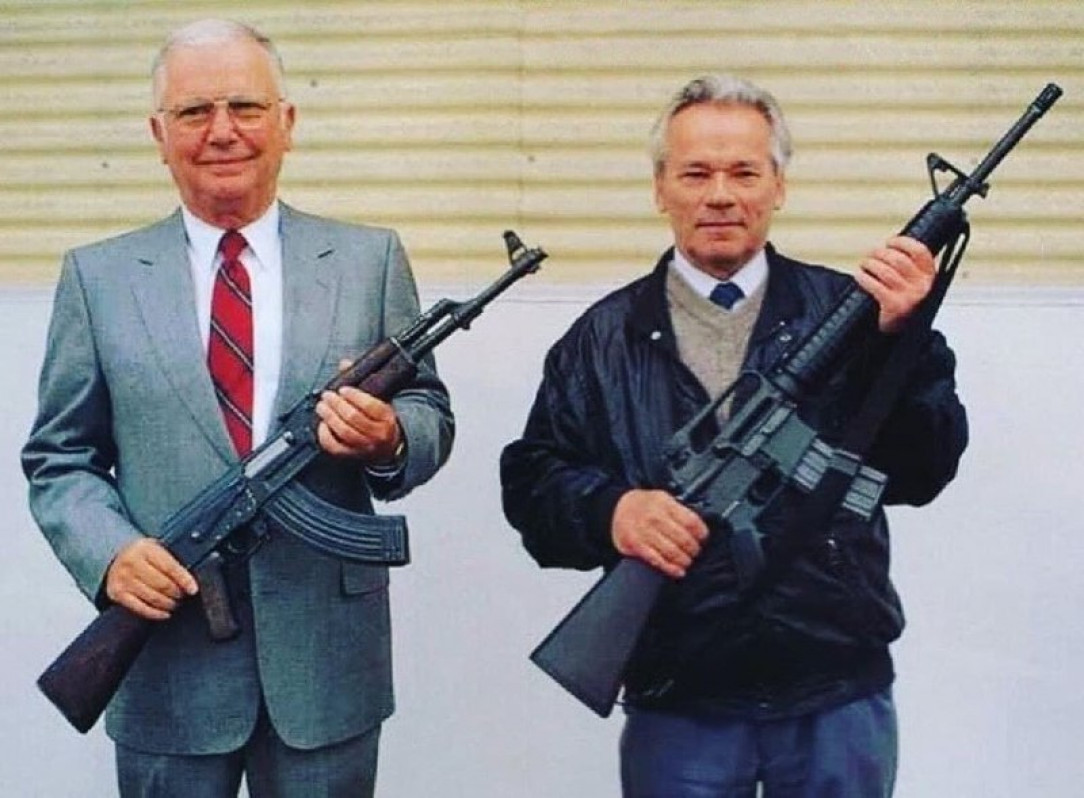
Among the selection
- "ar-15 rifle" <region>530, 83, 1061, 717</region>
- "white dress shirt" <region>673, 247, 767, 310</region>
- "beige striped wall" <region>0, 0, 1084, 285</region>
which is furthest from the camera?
"beige striped wall" <region>0, 0, 1084, 285</region>

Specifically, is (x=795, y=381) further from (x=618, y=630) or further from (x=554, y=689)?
(x=554, y=689)

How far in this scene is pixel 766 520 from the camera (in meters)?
2.08

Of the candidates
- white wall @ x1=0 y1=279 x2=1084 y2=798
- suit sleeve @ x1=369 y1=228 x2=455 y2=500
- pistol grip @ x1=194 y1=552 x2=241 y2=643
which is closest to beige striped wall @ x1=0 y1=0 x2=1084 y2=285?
white wall @ x1=0 y1=279 x2=1084 y2=798

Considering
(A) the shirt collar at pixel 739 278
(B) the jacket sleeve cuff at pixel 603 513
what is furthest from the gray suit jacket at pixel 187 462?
(A) the shirt collar at pixel 739 278

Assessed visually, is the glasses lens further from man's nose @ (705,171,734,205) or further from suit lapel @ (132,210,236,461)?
man's nose @ (705,171,734,205)

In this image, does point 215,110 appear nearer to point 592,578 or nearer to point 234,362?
point 234,362

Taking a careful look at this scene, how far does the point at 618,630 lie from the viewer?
6.68 feet

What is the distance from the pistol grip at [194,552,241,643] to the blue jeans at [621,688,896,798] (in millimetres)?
637

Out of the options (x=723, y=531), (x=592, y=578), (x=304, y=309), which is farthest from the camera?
(x=592, y=578)

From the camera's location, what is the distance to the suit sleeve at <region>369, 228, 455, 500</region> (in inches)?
82.0

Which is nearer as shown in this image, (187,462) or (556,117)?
(187,462)

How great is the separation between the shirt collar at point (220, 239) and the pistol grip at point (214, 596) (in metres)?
0.43

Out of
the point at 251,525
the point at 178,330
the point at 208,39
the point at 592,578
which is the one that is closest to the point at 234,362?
the point at 178,330

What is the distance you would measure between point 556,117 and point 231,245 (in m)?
1.25
